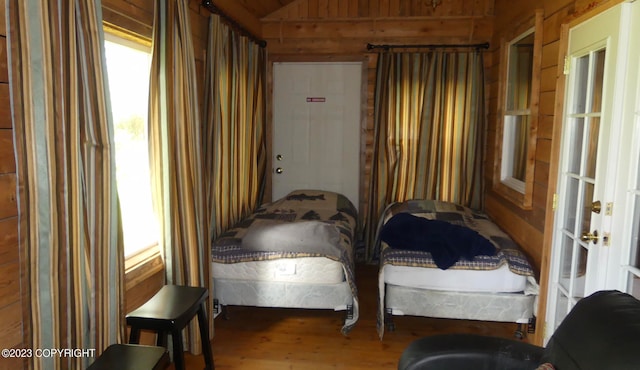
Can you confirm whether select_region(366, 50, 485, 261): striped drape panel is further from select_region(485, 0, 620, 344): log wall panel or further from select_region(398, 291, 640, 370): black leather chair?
select_region(398, 291, 640, 370): black leather chair

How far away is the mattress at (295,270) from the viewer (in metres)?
3.13

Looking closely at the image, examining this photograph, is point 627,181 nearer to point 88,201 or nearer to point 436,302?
point 436,302

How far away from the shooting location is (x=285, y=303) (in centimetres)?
318

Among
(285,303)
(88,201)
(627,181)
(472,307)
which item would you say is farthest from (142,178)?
(627,181)

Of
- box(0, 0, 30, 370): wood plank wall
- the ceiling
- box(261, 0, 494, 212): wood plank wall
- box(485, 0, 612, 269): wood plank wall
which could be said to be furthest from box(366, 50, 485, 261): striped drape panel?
box(0, 0, 30, 370): wood plank wall

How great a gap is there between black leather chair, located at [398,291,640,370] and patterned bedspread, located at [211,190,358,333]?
1.26m

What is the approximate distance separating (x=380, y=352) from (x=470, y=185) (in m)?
2.16

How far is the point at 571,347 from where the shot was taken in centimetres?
164

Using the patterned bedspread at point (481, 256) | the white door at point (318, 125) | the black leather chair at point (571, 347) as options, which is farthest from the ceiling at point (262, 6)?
the black leather chair at point (571, 347)

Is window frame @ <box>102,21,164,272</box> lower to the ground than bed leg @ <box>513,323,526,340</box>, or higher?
higher

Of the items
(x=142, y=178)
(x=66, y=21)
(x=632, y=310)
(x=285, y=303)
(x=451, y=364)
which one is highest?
(x=66, y=21)

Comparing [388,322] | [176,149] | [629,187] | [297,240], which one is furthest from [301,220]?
[629,187]

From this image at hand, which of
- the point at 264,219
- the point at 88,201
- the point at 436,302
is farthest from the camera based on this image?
the point at 264,219

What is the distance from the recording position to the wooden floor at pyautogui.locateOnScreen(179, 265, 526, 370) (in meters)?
2.80
